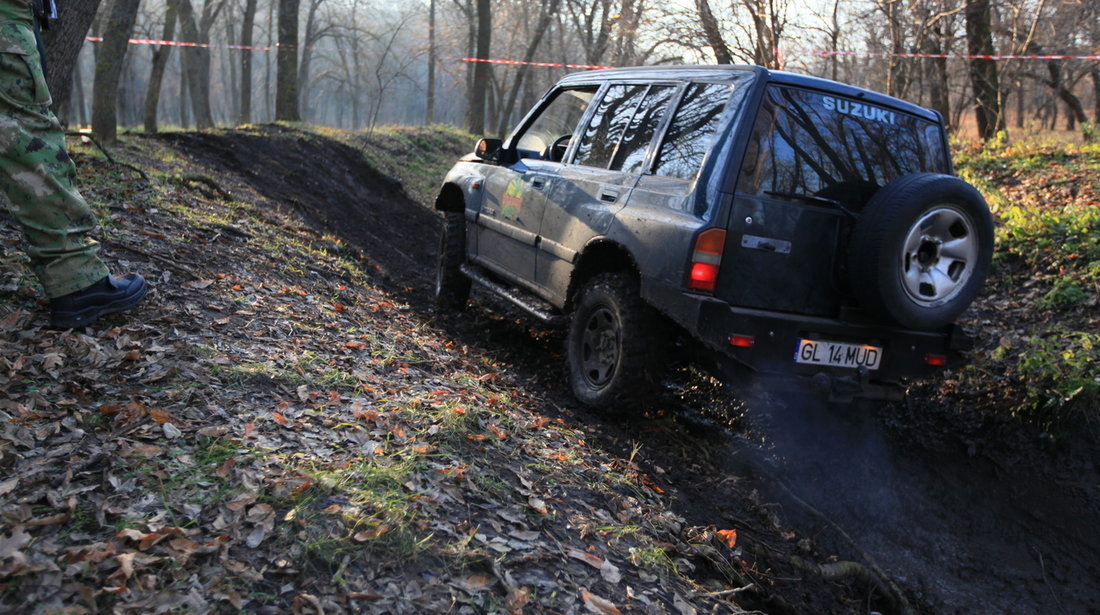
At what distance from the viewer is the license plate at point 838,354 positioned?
4.02 meters

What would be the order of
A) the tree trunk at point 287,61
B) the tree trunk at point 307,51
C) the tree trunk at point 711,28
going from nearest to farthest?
the tree trunk at point 711,28, the tree trunk at point 287,61, the tree trunk at point 307,51

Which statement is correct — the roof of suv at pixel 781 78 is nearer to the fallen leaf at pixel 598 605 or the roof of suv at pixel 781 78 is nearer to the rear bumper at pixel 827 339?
the rear bumper at pixel 827 339

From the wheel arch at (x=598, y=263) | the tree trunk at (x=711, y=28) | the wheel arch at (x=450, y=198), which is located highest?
A: the tree trunk at (x=711, y=28)

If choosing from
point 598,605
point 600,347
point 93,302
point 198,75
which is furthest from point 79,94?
point 598,605

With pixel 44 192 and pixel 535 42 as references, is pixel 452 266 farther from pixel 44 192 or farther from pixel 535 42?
pixel 535 42

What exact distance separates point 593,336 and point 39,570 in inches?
127

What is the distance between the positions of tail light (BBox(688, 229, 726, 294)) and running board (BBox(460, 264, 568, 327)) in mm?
1436

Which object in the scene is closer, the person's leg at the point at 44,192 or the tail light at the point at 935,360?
the person's leg at the point at 44,192

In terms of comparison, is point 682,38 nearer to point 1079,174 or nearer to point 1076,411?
point 1079,174

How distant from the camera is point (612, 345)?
4.66 meters

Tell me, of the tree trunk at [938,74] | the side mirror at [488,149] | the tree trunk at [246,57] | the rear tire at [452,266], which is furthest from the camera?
the tree trunk at [246,57]

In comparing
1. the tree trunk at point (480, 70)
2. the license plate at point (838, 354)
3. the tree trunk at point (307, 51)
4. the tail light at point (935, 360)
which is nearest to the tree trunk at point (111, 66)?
the license plate at point (838, 354)

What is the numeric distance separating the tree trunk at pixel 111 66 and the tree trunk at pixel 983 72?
11947mm

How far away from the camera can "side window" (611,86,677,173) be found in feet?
15.3
